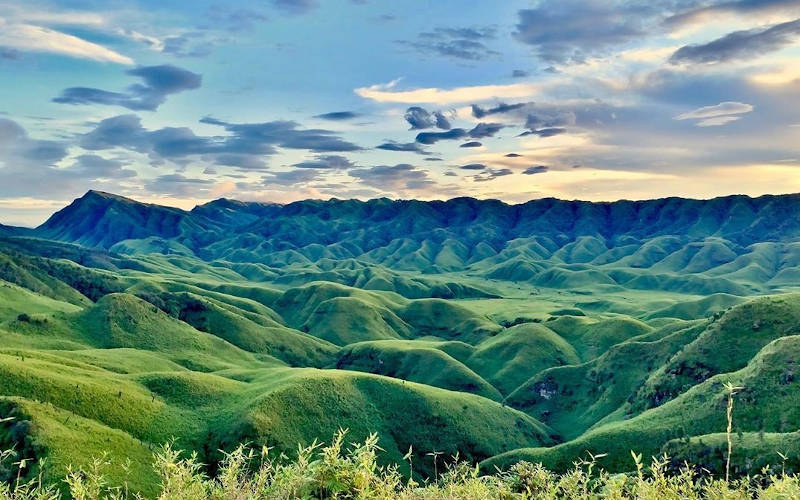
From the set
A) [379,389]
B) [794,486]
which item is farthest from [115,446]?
[794,486]

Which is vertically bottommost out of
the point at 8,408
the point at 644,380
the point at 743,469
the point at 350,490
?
the point at 644,380

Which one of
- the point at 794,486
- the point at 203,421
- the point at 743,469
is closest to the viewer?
the point at 794,486

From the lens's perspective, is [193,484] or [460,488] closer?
[193,484]

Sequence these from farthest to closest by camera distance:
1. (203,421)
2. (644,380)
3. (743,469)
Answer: (644,380)
(203,421)
(743,469)

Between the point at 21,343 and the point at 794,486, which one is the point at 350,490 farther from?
the point at 21,343

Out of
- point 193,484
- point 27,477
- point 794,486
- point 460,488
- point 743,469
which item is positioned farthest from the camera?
point 27,477

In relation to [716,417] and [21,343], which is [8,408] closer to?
[21,343]

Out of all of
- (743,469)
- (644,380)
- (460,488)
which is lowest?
(644,380)

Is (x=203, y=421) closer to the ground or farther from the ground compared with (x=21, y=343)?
closer to the ground

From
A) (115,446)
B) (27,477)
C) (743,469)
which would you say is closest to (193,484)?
(743,469)
